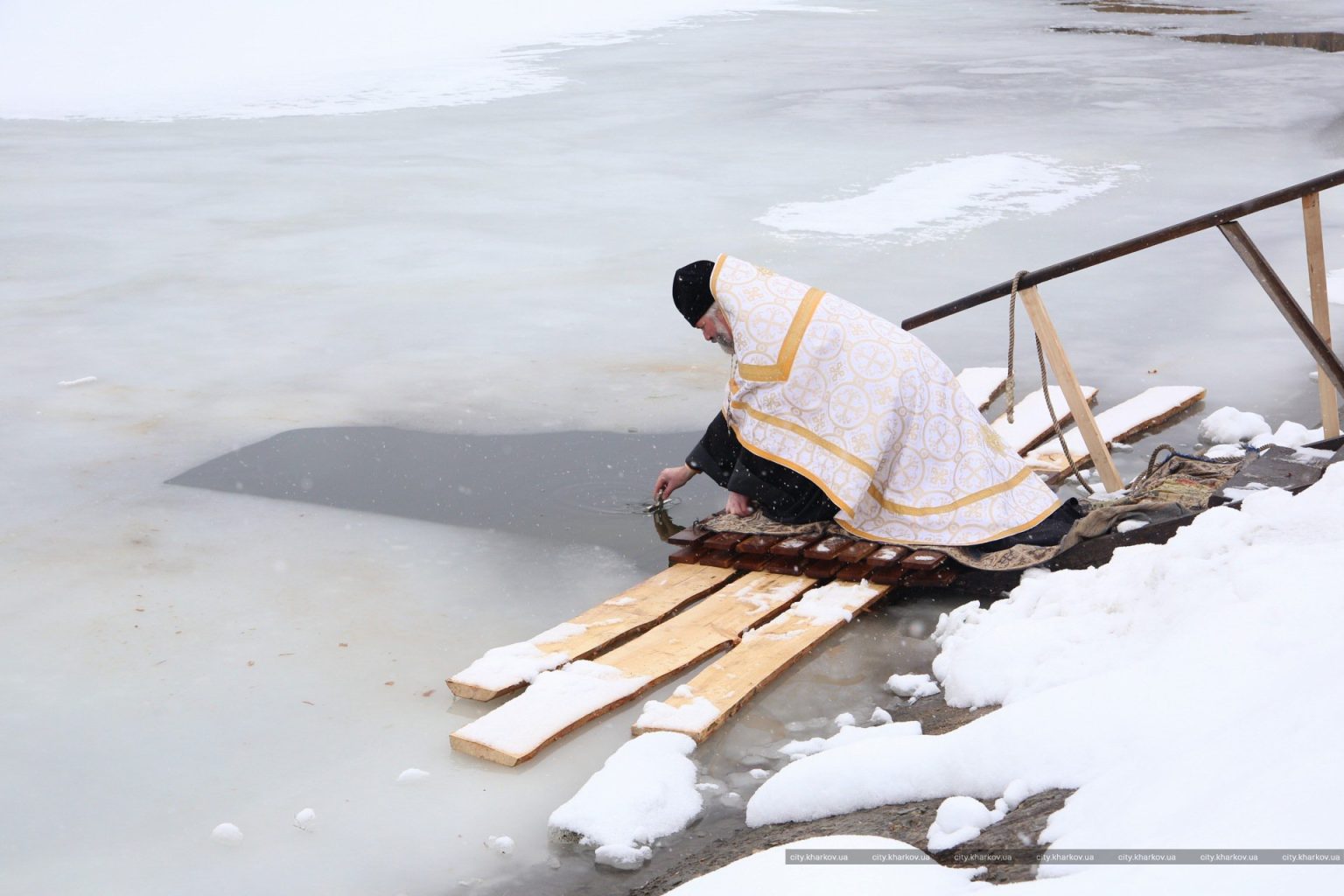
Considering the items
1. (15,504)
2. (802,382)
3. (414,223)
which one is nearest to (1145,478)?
(802,382)

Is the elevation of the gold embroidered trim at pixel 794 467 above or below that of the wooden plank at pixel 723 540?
above

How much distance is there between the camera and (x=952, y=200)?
9695mm

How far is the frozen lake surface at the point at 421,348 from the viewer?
125 inches

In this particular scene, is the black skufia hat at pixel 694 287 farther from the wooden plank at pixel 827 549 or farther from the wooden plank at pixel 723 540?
the wooden plank at pixel 827 549

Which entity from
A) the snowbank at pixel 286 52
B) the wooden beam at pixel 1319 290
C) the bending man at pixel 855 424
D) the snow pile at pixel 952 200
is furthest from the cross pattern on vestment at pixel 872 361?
the snowbank at pixel 286 52

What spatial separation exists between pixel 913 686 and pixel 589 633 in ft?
2.97

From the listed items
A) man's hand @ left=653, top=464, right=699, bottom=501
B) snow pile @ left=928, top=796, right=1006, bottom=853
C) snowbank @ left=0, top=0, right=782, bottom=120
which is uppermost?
snowbank @ left=0, top=0, right=782, bottom=120

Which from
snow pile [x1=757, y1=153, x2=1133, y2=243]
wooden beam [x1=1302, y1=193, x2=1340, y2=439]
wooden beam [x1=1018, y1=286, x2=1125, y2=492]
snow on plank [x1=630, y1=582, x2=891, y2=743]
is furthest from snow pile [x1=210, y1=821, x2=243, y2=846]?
snow pile [x1=757, y1=153, x2=1133, y2=243]

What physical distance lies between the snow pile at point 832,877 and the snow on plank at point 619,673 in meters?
0.89

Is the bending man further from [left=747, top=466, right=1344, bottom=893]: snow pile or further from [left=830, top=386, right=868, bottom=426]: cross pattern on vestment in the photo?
[left=747, top=466, right=1344, bottom=893]: snow pile

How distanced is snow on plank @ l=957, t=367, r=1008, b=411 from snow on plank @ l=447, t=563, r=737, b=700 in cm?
196

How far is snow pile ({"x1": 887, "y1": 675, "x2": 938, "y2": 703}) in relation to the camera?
3441 mm

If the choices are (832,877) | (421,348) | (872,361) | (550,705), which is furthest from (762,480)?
(421,348)

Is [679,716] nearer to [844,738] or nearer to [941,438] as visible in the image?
[844,738]
